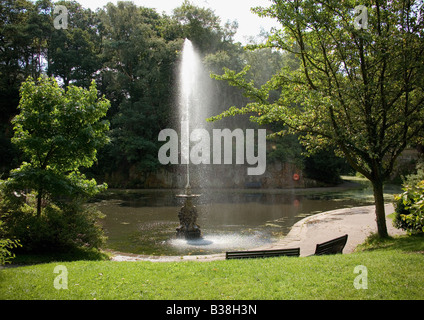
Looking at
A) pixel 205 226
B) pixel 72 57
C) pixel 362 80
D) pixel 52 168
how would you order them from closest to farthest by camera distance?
pixel 52 168, pixel 362 80, pixel 205 226, pixel 72 57

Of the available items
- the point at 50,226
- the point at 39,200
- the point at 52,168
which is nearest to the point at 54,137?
the point at 52,168

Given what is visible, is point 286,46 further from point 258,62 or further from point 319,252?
point 258,62

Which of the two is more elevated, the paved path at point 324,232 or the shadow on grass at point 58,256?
the shadow on grass at point 58,256

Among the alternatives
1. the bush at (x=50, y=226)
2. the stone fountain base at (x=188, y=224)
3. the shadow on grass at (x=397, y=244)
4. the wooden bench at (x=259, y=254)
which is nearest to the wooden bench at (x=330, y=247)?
the wooden bench at (x=259, y=254)

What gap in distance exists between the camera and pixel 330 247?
8.61 meters

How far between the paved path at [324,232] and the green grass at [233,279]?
2.23 meters

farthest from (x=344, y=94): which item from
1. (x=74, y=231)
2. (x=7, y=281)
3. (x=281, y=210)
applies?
(x=281, y=210)

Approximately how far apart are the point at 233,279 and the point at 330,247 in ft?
12.4

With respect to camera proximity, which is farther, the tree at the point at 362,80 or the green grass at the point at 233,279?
the tree at the point at 362,80

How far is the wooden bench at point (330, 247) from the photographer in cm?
824

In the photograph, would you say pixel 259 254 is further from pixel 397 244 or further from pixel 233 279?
pixel 397 244

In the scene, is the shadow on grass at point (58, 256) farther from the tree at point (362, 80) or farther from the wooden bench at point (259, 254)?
the tree at point (362, 80)

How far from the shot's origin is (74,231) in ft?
31.7

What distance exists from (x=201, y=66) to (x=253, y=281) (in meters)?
36.8
